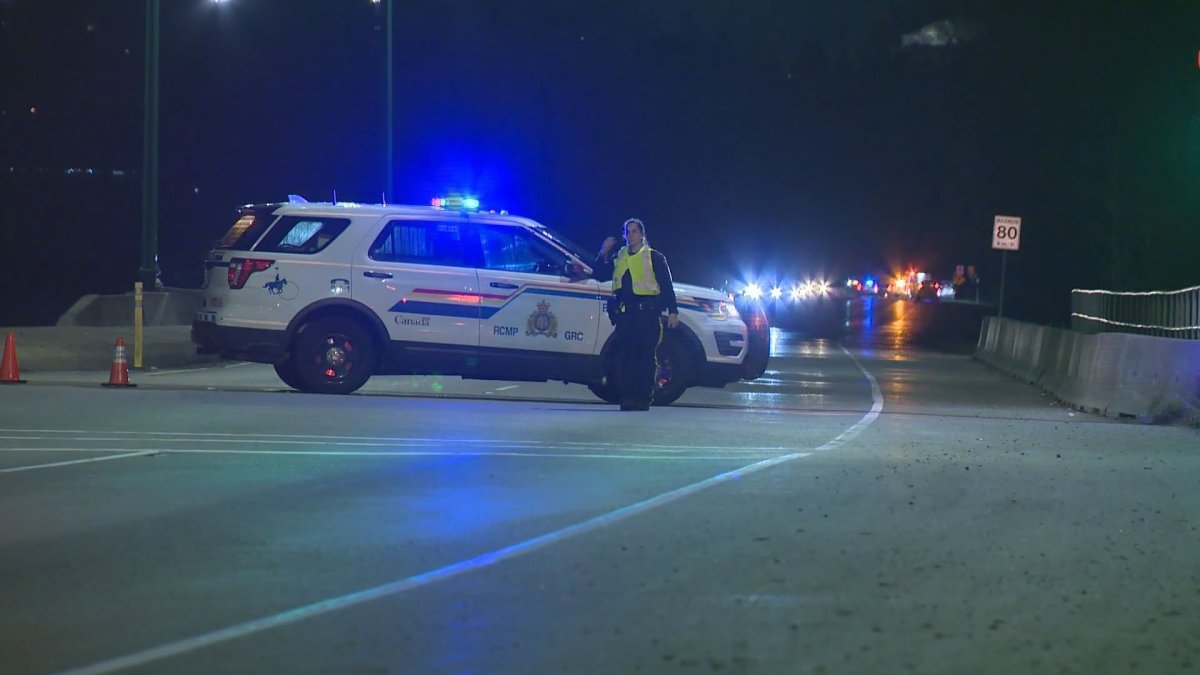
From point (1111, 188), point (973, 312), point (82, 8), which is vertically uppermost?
point (82, 8)

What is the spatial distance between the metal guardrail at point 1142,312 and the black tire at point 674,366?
8.78 metres

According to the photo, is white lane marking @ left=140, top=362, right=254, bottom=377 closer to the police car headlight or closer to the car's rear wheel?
the car's rear wheel

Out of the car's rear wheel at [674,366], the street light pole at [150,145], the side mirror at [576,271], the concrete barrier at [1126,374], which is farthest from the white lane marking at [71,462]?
the street light pole at [150,145]

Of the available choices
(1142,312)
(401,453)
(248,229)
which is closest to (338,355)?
(248,229)

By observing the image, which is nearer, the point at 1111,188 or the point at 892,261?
the point at 1111,188

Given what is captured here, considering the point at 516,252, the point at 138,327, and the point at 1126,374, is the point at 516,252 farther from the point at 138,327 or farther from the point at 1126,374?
the point at 1126,374

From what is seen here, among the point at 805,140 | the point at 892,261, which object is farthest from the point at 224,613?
the point at 892,261

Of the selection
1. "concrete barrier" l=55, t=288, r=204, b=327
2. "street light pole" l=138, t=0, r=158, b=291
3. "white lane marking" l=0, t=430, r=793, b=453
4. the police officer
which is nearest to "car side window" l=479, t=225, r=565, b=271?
the police officer

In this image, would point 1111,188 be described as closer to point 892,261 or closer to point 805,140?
point 805,140

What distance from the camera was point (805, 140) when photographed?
67.1m

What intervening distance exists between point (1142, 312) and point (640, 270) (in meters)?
18.1

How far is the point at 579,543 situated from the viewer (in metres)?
7.80

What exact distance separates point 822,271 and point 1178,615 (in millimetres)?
83886

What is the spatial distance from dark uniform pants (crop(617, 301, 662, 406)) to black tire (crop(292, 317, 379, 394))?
268 cm
